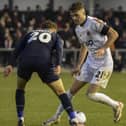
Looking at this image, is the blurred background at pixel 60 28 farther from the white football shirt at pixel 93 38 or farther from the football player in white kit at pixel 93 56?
the white football shirt at pixel 93 38

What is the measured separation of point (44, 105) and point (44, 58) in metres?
4.25

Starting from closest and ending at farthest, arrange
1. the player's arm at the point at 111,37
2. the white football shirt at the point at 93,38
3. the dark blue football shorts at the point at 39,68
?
the dark blue football shorts at the point at 39,68, the player's arm at the point at 111,37, the white football shirt at the point at 93,38

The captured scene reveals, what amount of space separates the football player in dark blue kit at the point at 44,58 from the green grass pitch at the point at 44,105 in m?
1.23

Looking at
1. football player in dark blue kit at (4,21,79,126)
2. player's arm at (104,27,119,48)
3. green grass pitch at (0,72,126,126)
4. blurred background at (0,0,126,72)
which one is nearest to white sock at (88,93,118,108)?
green grass pitch at (0,72,126,126)

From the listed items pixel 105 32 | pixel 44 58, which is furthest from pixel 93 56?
pixel 44 58

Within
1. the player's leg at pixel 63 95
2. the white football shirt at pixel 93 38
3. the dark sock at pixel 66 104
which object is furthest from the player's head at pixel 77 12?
the dark sock at pixel 66 104

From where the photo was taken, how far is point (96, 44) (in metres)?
11.5

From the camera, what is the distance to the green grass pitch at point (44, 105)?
488 inches

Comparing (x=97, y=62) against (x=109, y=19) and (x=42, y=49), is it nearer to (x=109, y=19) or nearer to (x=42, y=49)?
(x=42, y=49)

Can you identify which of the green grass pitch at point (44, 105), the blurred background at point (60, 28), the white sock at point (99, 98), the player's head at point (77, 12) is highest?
the player's head at point (77, 12)

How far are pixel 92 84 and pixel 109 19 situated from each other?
16275 mm

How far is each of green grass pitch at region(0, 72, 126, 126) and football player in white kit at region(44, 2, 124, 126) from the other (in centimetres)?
66

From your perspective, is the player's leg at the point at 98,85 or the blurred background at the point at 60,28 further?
the blurred background at the point at 60,28

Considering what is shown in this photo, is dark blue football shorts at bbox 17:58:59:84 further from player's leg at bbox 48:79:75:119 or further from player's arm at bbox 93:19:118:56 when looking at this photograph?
player's arm at bbox 93:19:118:56
